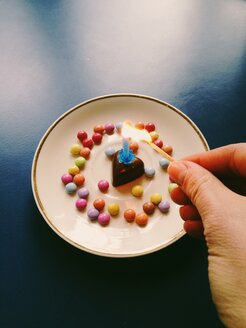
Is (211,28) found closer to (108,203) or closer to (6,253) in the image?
(108,203)

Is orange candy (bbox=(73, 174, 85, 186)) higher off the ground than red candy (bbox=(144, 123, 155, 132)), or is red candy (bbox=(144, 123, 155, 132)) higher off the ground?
red candy (bbox=(144, 123, 155, 132))

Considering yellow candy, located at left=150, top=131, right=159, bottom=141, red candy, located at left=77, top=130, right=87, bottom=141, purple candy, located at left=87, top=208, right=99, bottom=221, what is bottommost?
purple candy, located at left=87, top=208, right=99, bottom=221

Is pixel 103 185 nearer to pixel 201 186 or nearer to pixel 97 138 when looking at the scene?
pixel 97 138

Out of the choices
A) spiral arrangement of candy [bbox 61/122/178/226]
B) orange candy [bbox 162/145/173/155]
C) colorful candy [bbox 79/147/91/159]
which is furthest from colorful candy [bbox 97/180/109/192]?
orange candy [bbox 162/145/173/155]

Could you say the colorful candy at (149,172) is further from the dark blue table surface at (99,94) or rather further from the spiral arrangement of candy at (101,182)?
the dark blue table surface at (99,94)

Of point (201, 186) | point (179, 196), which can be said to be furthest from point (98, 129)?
point (201, 186)

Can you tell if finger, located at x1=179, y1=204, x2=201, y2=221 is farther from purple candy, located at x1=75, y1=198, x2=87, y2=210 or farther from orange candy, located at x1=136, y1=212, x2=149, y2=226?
purple candy, located at x1=75, y1=198, x2=87, y2=210

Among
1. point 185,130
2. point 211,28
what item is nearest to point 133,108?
point 185,130
